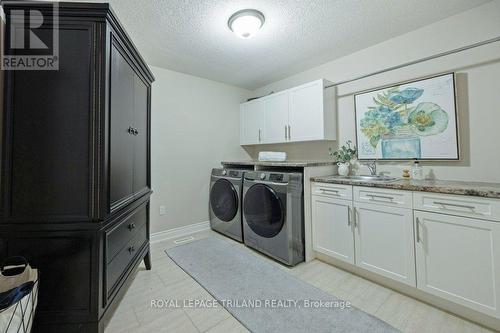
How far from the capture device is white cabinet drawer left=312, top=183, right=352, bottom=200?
75.8 inches

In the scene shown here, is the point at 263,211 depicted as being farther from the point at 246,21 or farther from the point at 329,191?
the point at 246,21

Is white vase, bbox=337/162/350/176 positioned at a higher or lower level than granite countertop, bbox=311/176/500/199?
higher

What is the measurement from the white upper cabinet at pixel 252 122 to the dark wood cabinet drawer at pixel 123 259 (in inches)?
82.4

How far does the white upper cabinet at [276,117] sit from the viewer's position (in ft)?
9.46

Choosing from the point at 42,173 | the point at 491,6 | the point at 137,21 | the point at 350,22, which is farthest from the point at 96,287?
the point at 491,6

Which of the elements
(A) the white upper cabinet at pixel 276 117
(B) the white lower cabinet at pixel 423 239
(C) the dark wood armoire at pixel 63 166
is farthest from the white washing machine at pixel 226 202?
(C) the dark wood armoire at pixel 63 166

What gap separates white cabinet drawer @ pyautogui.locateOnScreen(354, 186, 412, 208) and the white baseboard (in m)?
2.24

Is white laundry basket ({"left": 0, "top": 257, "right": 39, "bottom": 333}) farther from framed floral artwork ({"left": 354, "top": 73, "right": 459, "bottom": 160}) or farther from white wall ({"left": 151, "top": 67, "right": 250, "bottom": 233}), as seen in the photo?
framed floral artwork ({"left": 354, "top": 73, "right": 459, "bottom": 160})

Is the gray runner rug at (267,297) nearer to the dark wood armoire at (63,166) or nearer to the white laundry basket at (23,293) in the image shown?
the dark wood armoire at (63,166)

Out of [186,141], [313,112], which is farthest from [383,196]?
[186,141]

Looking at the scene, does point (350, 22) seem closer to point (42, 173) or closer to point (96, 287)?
point (42, 173)

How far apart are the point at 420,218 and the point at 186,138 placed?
279cm

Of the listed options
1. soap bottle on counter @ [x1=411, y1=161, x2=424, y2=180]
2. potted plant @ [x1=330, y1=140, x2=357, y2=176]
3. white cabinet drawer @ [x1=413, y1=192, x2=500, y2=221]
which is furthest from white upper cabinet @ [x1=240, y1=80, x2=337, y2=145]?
white cabinet drawer @ [x1=413, y1=192, x2=500, y2=221]

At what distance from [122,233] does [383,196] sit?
200cm
